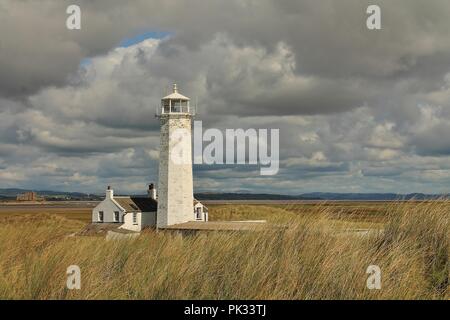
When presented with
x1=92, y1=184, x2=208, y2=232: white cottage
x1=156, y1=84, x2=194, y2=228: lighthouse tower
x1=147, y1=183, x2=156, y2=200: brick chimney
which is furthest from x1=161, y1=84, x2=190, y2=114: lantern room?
x1=147, y1=183, x2=156, y2=200: brick chimney

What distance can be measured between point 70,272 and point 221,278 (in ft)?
6.29

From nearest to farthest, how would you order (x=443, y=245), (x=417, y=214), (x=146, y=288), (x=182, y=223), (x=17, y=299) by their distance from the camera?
1. (x=17, y=299)
2. (x=146, y=288)
3. (x=443, y=245)
4. (x=417, y=214)
5. (x=182, y=223)

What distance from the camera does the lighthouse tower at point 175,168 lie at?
138 ft

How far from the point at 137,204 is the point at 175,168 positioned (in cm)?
847

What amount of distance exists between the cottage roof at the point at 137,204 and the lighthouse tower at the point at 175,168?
4.99 m

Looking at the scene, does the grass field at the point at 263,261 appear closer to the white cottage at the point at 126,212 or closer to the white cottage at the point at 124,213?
the white cottage at the point at 126,212

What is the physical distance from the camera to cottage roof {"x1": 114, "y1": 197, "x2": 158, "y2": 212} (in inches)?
1844

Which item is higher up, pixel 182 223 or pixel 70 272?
pixel 70 272

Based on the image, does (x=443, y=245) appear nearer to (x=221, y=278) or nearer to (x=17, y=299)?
(x=221, y=278)

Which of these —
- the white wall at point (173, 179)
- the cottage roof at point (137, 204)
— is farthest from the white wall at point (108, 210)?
the white wall at point (173, 179)

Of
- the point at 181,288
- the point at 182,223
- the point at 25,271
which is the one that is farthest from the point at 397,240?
the point at 182,223

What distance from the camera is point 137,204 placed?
48469 mm

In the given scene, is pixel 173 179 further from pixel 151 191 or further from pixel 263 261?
pixel 263 261
